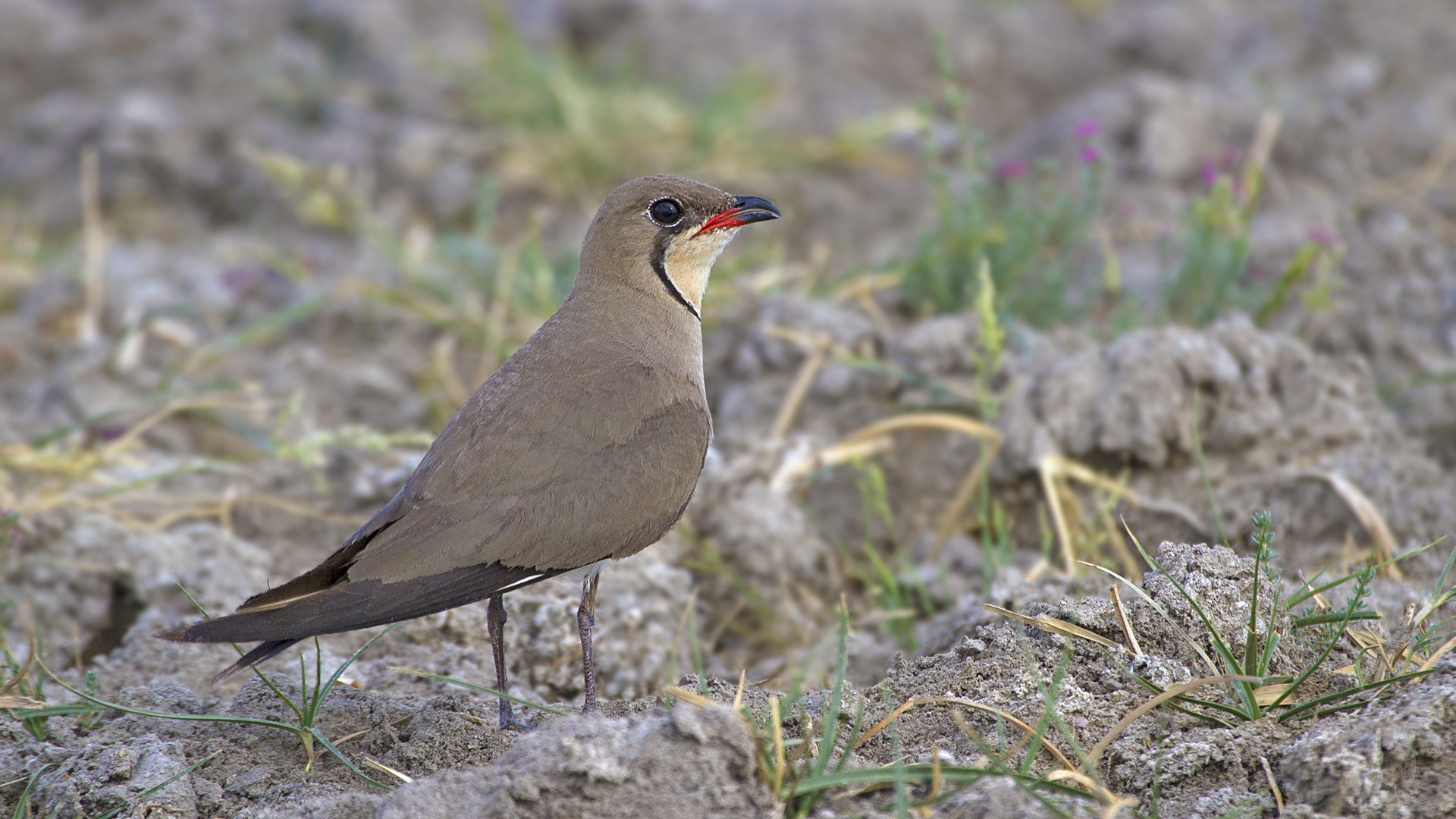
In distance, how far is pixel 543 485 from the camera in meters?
2.86

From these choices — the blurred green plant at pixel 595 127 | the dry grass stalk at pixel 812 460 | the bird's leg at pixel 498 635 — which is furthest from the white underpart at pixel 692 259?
the blurred green plant at pixel 595 127

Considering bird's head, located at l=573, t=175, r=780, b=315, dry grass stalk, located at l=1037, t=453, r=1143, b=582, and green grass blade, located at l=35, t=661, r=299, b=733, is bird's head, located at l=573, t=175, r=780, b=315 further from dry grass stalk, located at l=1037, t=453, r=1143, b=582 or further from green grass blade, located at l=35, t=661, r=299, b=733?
green grass blade, located at l=35, t=661, r=299, b=733

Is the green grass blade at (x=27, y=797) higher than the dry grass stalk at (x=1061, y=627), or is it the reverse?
the green grass blade at (x=27, y=797)

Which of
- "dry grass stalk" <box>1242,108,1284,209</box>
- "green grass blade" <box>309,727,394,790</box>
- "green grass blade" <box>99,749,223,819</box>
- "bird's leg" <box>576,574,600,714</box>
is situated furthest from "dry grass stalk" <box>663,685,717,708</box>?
"dry grass stalk" <box>1242,108,1284,209</box>

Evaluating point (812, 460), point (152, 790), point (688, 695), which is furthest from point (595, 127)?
point (152, 790)

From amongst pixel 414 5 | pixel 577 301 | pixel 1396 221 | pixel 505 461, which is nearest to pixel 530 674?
pixel 505 461

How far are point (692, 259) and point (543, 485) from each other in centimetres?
92

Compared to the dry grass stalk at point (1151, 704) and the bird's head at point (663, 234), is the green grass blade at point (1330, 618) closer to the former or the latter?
the dry grass stalk at point (1151, 704)

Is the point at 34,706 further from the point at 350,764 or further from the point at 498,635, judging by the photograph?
the point at 498,635

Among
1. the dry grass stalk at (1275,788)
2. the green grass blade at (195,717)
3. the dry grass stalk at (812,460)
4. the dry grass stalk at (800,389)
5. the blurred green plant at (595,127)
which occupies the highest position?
the blurred green plant at (595,127)

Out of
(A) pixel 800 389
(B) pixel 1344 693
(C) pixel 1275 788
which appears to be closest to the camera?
(C) pixel 1275 788

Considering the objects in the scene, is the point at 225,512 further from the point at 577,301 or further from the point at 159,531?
the point at 577,301

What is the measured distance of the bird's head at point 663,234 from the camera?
135 inches

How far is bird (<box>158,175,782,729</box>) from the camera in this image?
2.62 m
